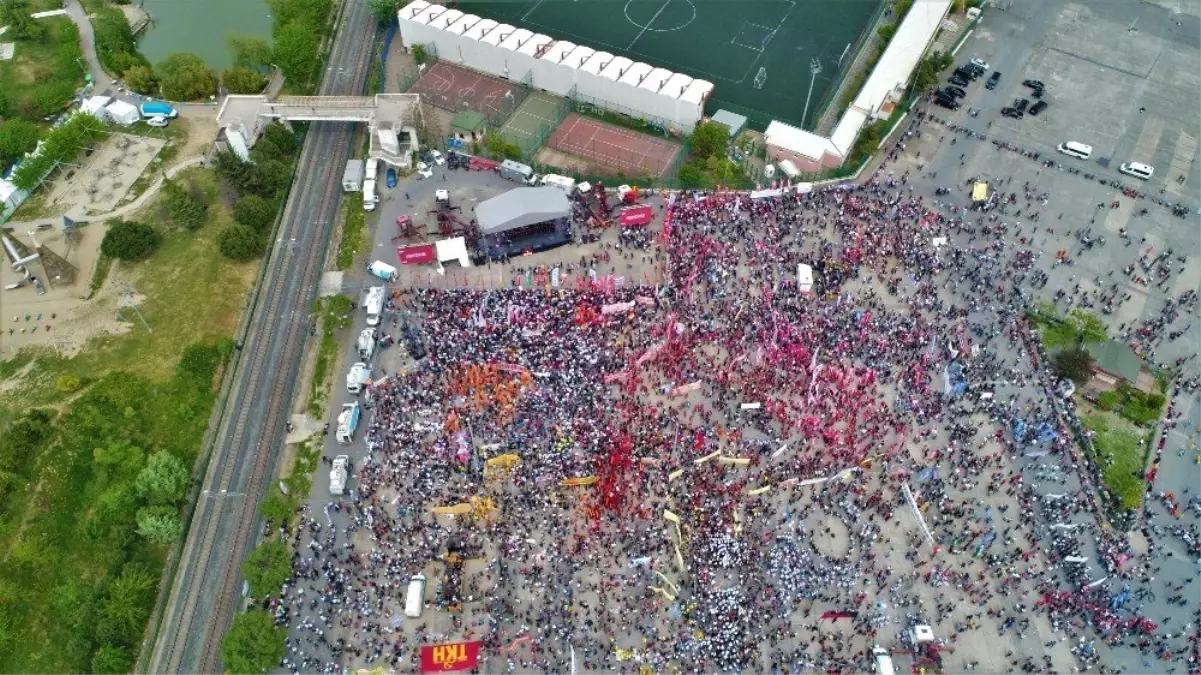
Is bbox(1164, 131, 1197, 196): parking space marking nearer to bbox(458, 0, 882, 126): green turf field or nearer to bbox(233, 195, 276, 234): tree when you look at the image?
bbox(458, 0, 882, 126): green turf field

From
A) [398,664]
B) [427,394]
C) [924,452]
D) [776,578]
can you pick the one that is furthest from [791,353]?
[398,664]

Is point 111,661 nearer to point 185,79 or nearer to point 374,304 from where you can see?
point 374,304

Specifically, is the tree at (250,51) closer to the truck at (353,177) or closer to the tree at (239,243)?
the truck at (353,177)

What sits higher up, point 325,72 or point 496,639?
point 325,72

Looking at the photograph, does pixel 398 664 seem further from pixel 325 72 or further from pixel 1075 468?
pixel 325 72

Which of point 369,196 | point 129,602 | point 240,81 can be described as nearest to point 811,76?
point 369,196

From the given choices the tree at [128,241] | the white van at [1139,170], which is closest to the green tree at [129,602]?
the tree at [128,241]
